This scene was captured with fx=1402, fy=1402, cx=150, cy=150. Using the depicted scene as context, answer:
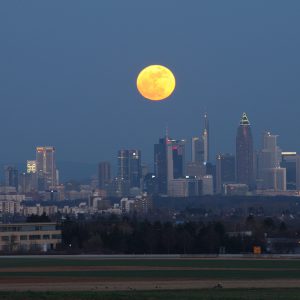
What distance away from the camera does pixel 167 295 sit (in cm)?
5416

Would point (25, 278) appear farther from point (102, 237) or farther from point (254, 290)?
point (102, 237)

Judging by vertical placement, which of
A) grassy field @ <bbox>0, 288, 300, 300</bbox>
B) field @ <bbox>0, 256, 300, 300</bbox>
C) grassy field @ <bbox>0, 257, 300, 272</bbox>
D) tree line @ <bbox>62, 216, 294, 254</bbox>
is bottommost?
grassy field @ <bbox>0, 288, 300, 300</bbox>

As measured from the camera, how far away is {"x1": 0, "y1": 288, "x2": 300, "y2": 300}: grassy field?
5203 cm

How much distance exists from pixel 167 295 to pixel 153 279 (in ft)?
44.3

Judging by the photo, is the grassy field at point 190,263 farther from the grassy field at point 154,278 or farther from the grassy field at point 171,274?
the grassy field at point 171,274

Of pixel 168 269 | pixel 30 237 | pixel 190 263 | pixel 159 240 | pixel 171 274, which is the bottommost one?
pixel 171 274

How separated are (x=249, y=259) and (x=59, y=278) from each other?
2993 centimetres

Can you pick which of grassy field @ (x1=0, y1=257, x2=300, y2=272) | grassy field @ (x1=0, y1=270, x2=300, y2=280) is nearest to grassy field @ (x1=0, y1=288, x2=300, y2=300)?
grassy field @ (x1=0, y1=270, x2=300, y2=280)

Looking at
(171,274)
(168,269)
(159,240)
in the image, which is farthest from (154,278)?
(159,240)

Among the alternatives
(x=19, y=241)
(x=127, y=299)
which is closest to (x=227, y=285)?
(x=127, y=299)

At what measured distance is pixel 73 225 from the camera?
13875cm

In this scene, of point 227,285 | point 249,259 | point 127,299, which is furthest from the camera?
point 249,259

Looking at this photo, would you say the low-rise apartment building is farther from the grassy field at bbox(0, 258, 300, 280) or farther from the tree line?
the grassy field at bbox(0, 258, 300, 280)

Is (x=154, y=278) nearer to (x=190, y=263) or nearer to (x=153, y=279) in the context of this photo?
(x=153, y=279)
